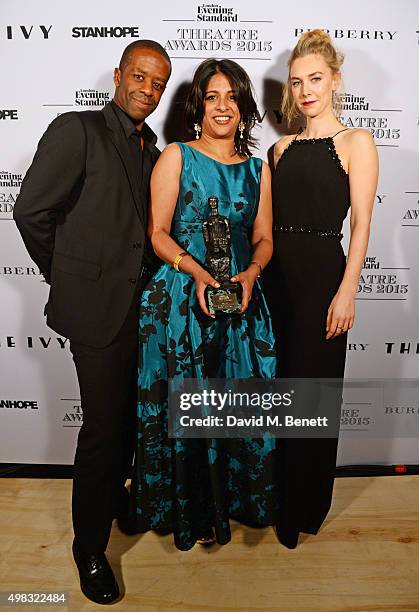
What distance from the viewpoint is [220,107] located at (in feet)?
5.70

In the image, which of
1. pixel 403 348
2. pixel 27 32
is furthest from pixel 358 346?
pixel 27 32

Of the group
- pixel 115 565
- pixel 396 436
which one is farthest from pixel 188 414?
pixel 396 436

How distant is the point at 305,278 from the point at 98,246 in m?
0.72

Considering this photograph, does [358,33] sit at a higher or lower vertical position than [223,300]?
higher

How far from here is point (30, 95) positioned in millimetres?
2176

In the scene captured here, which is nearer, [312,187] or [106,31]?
[312,187]

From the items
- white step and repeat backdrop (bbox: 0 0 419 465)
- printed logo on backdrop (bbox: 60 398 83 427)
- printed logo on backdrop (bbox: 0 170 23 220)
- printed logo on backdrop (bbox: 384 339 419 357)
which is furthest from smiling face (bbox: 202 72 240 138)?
printed logo on backdrop (bbox: 60 398 83 427)

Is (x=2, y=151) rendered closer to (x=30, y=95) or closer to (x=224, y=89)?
(x=30, y=95)

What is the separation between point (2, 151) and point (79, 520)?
5.04ft

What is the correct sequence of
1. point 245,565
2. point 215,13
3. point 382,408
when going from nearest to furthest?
point 245,565 < point 215,13 < point 382,408

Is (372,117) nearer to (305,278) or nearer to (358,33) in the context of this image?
(358,33)

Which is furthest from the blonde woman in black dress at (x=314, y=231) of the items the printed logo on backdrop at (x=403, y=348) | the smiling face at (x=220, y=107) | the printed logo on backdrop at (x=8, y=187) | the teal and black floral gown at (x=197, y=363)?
the printed logo on backdrop at (x=8, y=187)

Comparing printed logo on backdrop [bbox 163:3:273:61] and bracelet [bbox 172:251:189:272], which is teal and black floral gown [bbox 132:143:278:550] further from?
printed logo on backdrop [bbox 163:3:273:61]

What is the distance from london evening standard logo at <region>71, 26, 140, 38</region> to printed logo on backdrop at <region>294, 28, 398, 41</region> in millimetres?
656
